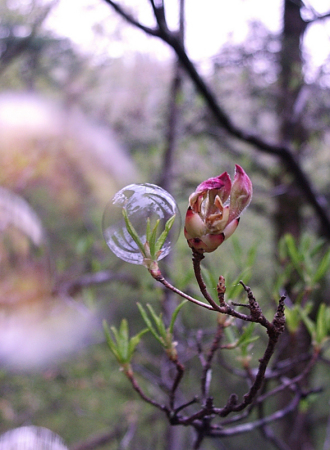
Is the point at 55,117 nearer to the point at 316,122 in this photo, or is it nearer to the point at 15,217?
the point at 15,217

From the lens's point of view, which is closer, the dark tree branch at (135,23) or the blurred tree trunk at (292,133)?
the dark tree branch at (135,23)

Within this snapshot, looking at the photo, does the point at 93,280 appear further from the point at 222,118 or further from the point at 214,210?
the point at 214,210

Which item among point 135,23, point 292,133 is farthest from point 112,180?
point 135,23

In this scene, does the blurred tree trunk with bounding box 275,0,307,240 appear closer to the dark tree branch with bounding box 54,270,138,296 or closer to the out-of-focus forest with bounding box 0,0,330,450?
the out-of-focus forest with bounding box 0,0,330,450

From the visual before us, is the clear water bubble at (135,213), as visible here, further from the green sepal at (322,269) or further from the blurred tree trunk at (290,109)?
the blurred tree trunk at (290,109)

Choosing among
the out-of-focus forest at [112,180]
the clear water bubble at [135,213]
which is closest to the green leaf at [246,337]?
the clear water bubble at [135,213]

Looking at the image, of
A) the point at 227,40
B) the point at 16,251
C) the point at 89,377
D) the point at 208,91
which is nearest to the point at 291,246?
the point at 208,91
